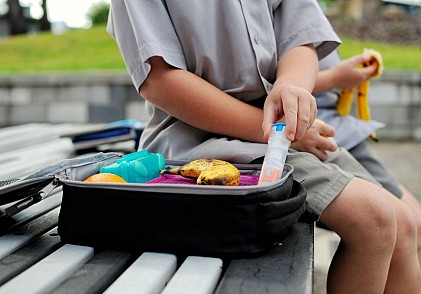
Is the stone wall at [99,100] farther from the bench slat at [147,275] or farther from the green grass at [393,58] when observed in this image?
the bench slat at [147,275]

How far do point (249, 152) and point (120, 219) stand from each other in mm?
358

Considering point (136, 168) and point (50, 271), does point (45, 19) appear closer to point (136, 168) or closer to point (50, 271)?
point (136, 168)

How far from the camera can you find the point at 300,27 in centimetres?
139

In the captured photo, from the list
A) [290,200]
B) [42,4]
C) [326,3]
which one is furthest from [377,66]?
[42,4]

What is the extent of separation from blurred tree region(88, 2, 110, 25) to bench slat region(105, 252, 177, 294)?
13.0m

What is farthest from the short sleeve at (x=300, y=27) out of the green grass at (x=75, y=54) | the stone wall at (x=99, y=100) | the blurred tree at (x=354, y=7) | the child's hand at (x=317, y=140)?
the blurred tree at (x=354, y=7)

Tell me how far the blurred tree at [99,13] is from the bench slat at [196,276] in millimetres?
13022

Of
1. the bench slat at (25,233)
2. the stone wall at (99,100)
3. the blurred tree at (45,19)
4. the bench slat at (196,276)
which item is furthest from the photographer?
the blurred tree at (45,19)

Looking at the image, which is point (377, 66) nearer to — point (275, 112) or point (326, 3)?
point (275, 112)

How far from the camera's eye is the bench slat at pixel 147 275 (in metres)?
0.76

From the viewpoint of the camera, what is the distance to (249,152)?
3.82 feet

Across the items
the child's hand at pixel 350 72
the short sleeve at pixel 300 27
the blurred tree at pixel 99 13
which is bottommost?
the blurred tree at pixel 99 13

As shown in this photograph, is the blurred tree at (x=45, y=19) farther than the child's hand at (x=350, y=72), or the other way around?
the blurred tree at (x=45, y=19)

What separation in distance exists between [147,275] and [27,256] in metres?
0.21
